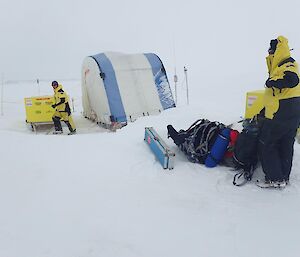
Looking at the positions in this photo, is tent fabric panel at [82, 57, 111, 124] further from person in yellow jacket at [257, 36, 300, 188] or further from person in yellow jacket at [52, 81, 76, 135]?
person in yellow jacket at [257, 36, 300, 188]

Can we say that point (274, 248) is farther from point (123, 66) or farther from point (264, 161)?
point (123, 66)

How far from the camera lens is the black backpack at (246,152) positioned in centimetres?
388

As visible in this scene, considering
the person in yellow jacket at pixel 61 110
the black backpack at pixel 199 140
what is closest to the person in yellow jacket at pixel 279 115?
the black backpack at pixel 199 140

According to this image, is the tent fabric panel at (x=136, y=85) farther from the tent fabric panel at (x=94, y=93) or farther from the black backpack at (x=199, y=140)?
the black backpack at (x=199, y=140)

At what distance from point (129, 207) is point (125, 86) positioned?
5566 mm

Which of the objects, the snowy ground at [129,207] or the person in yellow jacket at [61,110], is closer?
the snowy ground at [129,207]

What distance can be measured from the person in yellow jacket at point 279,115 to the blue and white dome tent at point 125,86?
190 inches

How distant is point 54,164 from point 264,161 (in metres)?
2.63

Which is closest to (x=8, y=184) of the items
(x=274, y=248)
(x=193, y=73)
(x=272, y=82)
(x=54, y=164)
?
(x=54, y=164)

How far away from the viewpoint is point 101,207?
3.19m

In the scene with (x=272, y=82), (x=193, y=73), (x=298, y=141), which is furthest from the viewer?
(x=193, y=73)

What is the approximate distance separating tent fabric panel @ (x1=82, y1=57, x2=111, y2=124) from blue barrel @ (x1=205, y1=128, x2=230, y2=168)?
4364mm

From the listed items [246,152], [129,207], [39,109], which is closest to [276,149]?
[246,152]

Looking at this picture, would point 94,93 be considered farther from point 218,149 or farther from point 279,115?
point 279,115
